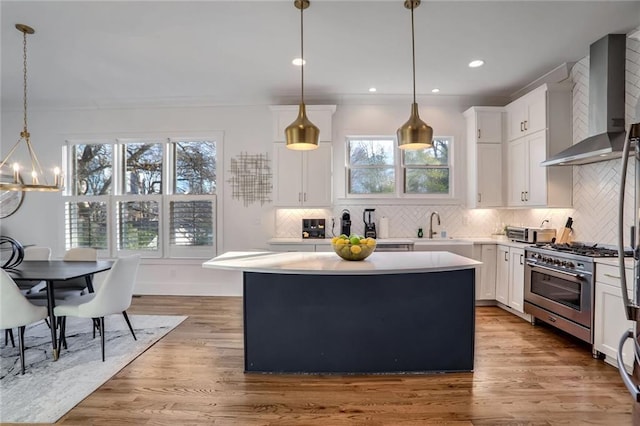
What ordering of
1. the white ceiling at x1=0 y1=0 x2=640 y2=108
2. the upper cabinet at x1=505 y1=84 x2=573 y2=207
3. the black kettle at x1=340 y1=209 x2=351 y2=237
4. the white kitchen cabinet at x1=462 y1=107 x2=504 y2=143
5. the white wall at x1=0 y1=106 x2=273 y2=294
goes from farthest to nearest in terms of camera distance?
the white wall at x1=0 y1=106 x2=273 y2=294, the black kettle at x1=340 y1=209 x2=351 y2=237, the white kitchen cabinet at x1=462 y1=107 x2=504 y2=143, the upper cabinet at x1=505 y1=84 x2=573 y2=207, the white ceiling at x1=0 y1=0 x2=640 y2=108

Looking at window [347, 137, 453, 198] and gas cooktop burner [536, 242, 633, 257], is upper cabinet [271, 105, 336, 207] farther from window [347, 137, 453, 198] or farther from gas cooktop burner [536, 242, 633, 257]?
gas cooktop burner [536, 242, 633, 257]

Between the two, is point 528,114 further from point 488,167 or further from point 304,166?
point 304,166

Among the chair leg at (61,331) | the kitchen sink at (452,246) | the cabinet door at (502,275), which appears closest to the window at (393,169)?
the kitchen sink at (452,246)

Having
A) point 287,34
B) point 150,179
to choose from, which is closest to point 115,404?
point 287,34

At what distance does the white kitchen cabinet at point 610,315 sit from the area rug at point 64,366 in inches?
159

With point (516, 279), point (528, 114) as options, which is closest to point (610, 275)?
point (516, 279)

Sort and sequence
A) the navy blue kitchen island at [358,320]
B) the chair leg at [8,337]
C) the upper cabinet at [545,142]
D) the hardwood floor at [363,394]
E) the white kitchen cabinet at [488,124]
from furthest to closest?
the white kitchen cabinet at [488,124]
the upper cabinet at [545,142]
the chair leg at [8,337]
the navy blue kitchen island at [358,320]
the hardwood floor at [363,394]

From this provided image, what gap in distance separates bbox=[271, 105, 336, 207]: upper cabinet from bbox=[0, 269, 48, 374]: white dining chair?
286 centimetres

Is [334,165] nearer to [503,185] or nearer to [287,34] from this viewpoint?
[287,34]

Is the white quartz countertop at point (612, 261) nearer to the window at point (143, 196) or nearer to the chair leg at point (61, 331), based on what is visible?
the window at point (143, 196)

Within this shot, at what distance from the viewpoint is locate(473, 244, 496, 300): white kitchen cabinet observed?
4262mm

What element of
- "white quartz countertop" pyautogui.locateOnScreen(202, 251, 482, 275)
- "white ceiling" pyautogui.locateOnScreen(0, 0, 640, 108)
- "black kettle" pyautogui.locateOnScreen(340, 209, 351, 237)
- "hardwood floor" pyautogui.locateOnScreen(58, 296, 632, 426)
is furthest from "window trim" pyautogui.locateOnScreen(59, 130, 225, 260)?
"white quartz countertop" pyautogui.locateOnScreen(202, 251, 482, 275)

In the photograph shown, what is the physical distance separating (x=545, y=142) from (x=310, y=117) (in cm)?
291

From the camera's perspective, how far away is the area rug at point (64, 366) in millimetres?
2170
